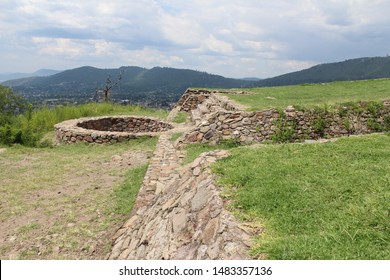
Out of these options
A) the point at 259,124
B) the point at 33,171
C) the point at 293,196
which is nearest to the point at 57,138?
the point at 33,171

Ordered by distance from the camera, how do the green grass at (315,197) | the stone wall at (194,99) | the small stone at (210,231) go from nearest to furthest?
the green grass at (315,197)
the small stone at (210,231)
the stone wall at (194,99)

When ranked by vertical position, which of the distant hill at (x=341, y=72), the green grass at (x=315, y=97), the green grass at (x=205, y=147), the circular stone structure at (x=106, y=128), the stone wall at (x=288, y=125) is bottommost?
the circular stone structure at (x=106, y=128)

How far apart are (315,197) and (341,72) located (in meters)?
139

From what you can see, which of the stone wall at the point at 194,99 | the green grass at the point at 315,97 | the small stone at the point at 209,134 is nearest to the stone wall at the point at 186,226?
the small stone at the point at 209,134

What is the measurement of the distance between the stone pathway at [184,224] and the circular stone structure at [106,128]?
21.7ft

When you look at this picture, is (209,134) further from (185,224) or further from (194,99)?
(194,99)

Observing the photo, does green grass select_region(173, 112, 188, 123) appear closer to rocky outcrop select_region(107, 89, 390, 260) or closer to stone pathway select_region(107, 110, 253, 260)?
rocky outcrop select_region(107, 89, 390, 260)

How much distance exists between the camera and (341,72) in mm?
129625

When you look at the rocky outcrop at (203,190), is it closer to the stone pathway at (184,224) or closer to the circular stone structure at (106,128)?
the stone pathway at (184,224)

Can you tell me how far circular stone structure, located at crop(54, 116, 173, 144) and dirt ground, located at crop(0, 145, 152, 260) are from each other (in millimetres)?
1468

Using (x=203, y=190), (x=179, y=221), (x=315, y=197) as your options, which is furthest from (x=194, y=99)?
(x=315, y=197)

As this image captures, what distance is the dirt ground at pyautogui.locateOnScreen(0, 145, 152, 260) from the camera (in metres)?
5.72

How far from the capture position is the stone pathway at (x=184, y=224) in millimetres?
3582

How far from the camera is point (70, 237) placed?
5.98 m
